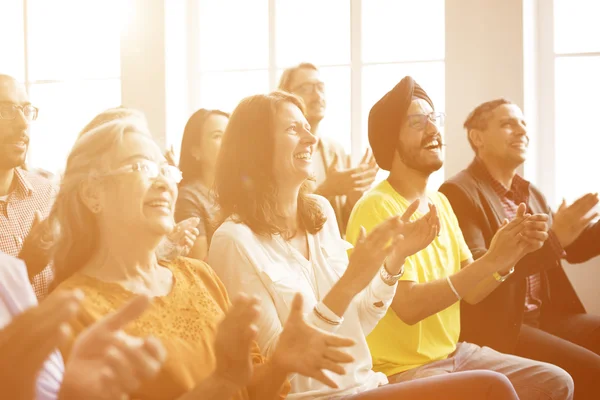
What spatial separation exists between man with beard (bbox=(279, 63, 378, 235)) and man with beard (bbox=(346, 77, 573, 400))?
397 millimetres

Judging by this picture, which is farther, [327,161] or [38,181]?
[327,161]

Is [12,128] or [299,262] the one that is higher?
[12,128]

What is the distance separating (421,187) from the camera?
2303mm

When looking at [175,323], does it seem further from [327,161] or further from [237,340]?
[327,161]

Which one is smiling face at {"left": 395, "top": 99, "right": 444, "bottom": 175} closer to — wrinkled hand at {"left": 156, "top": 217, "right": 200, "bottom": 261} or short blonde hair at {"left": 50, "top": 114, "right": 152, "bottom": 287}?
wrinkled hand at {"left": 156, "top": 217, "right": 200, "bottom": 261}

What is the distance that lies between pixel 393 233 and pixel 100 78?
12.6 ft

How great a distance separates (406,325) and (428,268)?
0.21 m

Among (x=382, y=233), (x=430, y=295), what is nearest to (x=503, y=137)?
(x=430, y=295)

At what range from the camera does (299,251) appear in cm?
187

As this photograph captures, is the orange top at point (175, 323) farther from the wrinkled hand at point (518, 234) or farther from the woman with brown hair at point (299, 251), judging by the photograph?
the wrinkled hand at point (518, 234)

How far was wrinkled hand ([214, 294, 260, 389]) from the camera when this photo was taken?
113cm

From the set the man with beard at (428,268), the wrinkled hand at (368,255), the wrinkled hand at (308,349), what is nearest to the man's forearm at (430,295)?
the man with beard at (428,268)

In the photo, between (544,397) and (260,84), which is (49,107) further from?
(544,397)

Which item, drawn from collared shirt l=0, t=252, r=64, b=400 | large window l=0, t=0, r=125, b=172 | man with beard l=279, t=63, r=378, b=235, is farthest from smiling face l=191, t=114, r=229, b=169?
large window l=0, t=0, r=125, b=172
